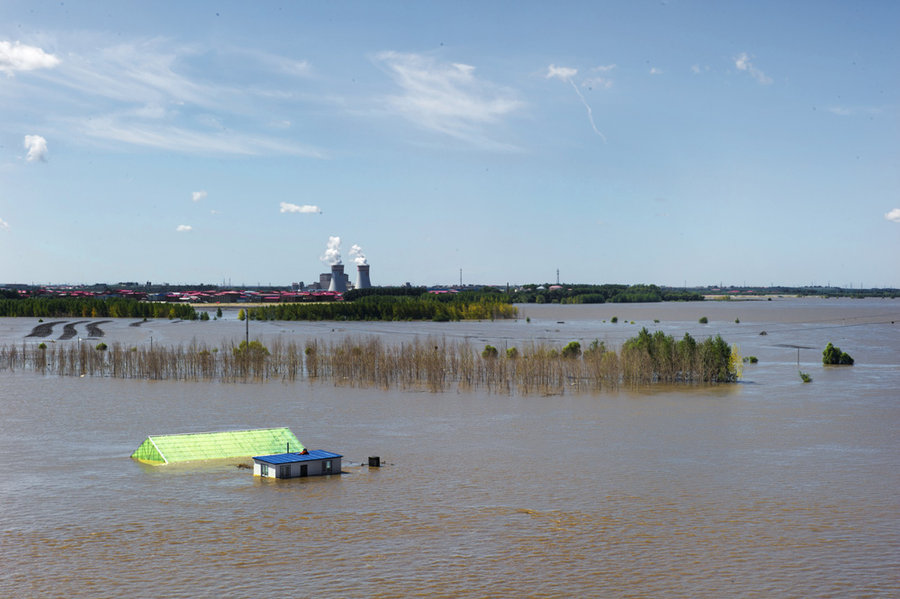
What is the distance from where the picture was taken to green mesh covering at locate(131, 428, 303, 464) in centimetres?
2759

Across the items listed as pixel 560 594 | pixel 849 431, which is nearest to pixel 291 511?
pixel 560 594

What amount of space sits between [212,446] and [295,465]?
162 inches

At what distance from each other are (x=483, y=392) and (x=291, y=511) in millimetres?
23431

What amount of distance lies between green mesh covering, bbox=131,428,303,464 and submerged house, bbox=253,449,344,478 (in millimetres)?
2064

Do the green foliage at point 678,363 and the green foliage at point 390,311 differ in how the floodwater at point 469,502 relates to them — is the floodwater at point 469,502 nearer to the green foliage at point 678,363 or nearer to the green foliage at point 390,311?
the green foliage at point 678,363

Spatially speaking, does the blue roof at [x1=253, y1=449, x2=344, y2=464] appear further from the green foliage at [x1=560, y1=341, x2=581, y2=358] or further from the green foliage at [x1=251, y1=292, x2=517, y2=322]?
the green foliage at [x1=251, y1=292, x2=517, y2=322]

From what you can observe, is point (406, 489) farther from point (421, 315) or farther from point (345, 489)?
point (421, 315)

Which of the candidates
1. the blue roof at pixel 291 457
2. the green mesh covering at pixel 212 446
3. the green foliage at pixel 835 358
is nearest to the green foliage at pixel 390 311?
the green foliage at pixel 835 358

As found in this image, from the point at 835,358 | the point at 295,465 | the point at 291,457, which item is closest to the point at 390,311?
the point at 835,358

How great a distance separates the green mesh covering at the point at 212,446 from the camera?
90.5ft

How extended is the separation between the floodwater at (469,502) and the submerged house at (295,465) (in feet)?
1.65

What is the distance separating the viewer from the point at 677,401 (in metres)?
42.1

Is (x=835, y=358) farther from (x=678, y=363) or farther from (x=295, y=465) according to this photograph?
(x=295, y=465)

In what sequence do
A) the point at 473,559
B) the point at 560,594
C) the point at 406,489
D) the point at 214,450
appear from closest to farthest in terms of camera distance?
the point at 560,594 → the point at 473,559 → the point at 406,489 → the point at 214,450
